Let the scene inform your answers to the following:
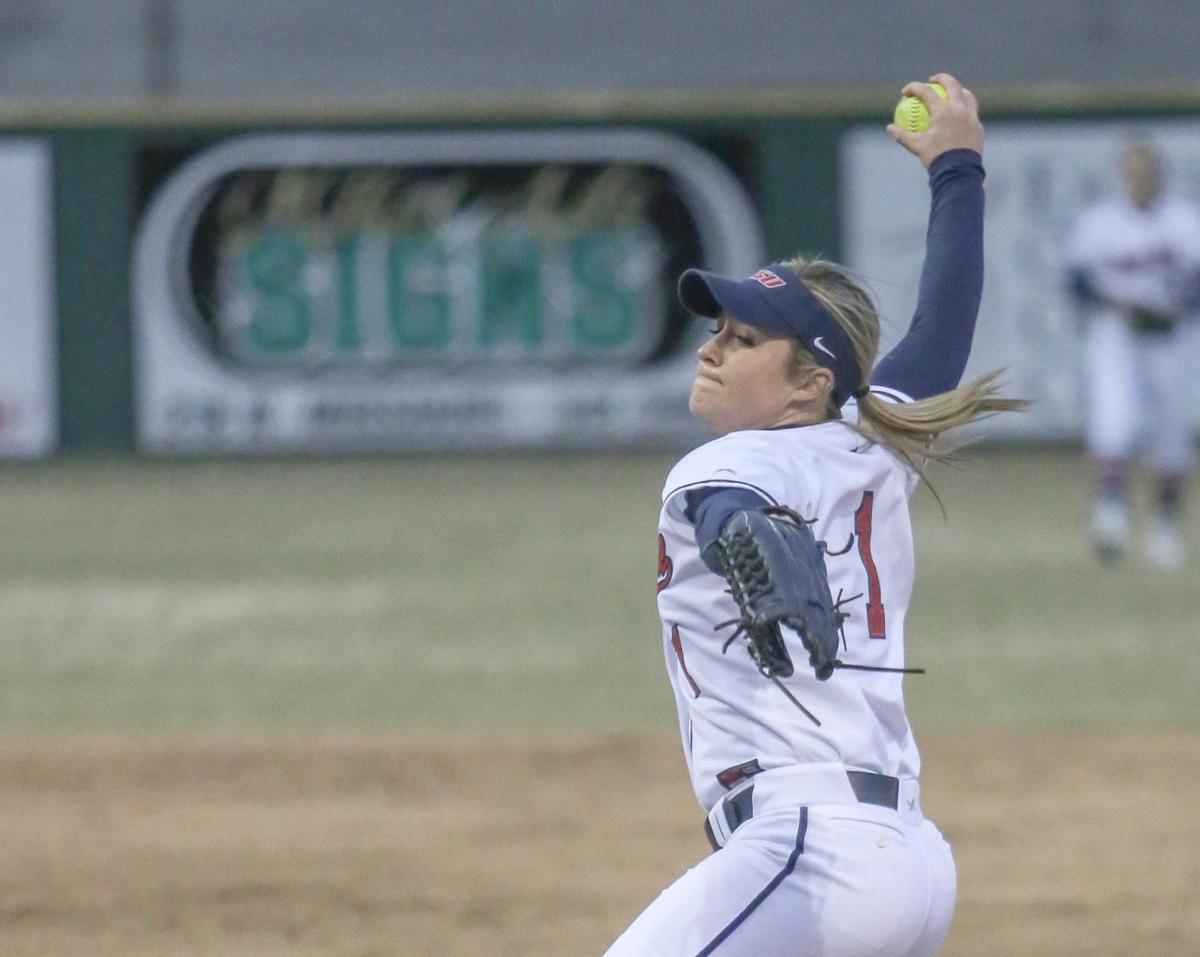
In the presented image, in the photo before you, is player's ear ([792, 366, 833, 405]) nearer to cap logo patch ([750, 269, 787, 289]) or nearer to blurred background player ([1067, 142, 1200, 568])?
cap logo patch ([750, 269, 787, 289])

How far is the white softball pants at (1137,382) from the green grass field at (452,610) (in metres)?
0.62

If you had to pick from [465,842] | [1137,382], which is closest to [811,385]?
[465,842]

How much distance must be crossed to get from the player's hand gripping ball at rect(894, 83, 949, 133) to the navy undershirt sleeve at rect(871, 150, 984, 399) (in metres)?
0.07

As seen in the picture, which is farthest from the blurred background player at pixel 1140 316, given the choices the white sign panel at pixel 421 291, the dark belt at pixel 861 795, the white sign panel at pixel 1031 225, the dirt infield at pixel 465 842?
the dark belt at pixel 861 795

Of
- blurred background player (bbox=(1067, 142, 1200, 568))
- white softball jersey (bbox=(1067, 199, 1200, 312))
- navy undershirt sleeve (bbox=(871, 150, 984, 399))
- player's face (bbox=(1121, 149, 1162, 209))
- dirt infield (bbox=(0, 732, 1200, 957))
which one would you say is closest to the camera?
navy undershirt sleeve (bbox=(871, 150, 984, 399))

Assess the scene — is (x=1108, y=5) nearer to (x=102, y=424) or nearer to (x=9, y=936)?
(x=102, y=424)

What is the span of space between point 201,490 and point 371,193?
2.68 metres

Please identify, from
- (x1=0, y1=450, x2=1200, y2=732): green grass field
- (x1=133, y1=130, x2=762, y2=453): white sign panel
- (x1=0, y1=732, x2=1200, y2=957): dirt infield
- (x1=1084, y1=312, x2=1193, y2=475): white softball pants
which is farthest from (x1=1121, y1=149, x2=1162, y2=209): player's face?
(x1=133, y1=130, x2=762, y2=453): white sign panel

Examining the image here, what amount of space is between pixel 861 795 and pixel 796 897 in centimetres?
17

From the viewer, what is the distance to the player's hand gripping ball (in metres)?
3.42

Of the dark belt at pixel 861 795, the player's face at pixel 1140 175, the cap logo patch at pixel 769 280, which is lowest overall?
the dark belt at pixel 861 795

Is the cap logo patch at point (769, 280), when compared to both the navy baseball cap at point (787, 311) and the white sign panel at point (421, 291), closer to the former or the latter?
the navy baseball cap at point (787, 311)

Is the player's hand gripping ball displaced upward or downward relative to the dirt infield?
upward

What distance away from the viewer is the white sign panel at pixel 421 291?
48.7 ft
